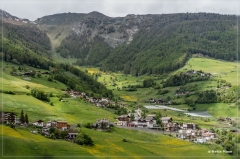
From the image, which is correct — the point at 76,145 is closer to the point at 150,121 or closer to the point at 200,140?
the point at 200,140

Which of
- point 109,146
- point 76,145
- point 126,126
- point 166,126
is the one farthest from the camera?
point 166,126

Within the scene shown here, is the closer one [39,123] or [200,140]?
[39,123]

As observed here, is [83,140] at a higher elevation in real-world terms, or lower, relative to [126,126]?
higher

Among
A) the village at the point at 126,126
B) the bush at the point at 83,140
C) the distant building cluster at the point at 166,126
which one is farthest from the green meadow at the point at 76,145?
the distant building cluster at the point at 166,126

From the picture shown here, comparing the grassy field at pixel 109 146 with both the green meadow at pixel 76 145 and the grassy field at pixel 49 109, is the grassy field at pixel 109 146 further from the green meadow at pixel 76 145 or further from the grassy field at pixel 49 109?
the grassy field at pixel 49 109

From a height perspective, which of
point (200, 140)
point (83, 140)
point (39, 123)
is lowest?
point (200, 140)

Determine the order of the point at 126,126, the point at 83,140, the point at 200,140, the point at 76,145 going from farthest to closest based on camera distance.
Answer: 1. the point at 126,126
2. the point at 200,140
3. the point at 83,140
4. the point at 76,145

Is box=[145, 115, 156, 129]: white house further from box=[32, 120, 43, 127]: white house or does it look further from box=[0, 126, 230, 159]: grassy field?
box=[32, 120, 43, 127]: white house

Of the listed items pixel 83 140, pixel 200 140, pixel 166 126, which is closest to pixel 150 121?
pixel 166 126
